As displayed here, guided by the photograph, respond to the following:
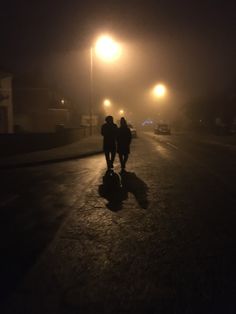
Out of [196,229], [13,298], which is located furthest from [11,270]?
[196,229]

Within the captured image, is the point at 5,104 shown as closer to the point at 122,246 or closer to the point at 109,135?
the point at 109,135

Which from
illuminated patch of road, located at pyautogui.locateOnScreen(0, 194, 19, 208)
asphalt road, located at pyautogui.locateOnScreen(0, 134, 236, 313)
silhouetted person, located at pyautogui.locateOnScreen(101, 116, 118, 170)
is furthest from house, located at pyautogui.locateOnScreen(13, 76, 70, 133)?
illuminated patch of road, located at pyautogui.locateOnScreen(0, 194, 19, 208)

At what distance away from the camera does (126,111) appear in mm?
144375

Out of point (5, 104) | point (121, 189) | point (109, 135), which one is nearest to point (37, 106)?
point (5, 104)

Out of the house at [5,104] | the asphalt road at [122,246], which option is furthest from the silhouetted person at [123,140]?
the house at [5,104]

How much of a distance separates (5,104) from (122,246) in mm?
30452

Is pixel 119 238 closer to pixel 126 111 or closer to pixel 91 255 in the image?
pixel 91 255

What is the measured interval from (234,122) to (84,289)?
69615 mm

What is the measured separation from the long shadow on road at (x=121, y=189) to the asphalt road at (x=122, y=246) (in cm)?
3

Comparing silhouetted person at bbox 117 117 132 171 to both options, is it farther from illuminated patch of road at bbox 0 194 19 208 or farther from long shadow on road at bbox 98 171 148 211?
illuminated patch of road at bbox 0 194 19 208

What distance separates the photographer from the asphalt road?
145 inches

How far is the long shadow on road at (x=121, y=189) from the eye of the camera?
26.6 ft

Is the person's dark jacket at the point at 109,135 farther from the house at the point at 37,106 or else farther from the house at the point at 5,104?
the house at the point at 37,106

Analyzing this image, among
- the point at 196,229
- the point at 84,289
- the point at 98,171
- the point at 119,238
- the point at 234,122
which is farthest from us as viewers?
the point at 234,122
